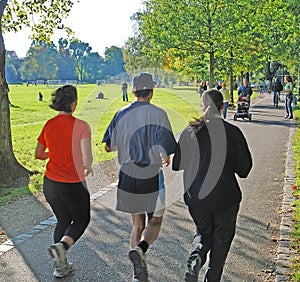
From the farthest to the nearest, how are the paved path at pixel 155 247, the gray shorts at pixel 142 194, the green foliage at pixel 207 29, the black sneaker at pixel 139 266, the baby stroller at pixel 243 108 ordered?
the green foliage at pixel 207 29 < the baby stroller at pixel 243 108 < the paved path at pixel 155 247 < the gray shorts at pixel 142 194 < the black sneaker at pixel 139 266

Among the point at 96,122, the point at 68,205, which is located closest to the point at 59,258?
the point at 68,205

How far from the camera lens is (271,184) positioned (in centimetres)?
897

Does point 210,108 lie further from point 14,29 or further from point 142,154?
point 14,29

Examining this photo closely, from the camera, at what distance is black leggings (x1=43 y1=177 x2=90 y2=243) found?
4.64m

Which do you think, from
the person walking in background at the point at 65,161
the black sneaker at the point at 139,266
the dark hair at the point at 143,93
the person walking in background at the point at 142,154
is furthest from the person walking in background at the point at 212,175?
the person walking in background at the point at 65,161

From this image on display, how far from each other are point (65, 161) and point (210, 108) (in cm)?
148

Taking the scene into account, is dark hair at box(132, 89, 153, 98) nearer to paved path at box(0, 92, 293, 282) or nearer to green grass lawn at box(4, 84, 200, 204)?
green grass lawn at box(4, 84, 200, 204)

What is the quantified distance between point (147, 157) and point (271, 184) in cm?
507

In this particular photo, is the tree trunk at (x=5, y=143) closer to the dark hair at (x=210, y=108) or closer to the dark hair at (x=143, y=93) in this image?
the dark hair at (x=143, y=93)

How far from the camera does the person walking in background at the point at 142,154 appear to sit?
447 cm

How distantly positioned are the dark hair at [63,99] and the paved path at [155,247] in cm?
165

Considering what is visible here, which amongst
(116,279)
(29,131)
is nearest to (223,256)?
(116,279)

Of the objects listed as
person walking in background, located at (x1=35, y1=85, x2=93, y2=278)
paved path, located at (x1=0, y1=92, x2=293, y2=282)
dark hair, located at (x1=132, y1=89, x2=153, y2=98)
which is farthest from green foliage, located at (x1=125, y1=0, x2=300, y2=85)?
person walking in background, located at (x1=35, y1=85, x2=93, y2=278)

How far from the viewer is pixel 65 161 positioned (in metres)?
4.60
